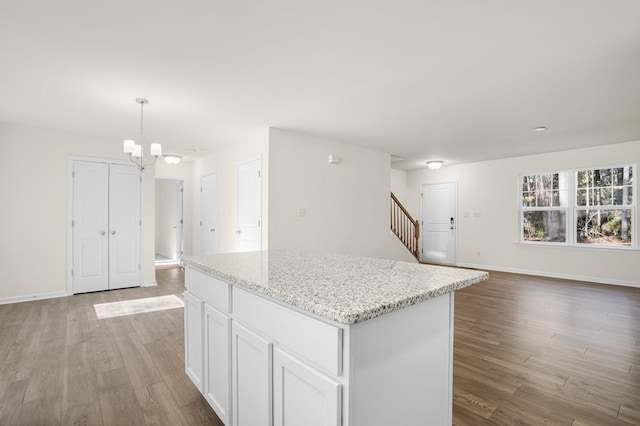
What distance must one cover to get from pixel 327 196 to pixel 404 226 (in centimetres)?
275

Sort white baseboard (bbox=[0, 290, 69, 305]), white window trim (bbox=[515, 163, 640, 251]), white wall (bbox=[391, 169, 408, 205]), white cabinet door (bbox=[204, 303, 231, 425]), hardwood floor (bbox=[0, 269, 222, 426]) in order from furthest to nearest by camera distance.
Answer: white wall (bbox=[391, 169, 408, 205]) < white window trim (bbox=[515, 163, 640, 251]) < white baseboard (bbox=[0, 290, 69, 305]) < hardwood floor (bbox=[0, 269, 222, 426]) < white cabinet door (bbox=[204, 303, 231, 425])

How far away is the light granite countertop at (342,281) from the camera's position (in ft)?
3.27

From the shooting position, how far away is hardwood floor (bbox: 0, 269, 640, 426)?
1913 millimetres

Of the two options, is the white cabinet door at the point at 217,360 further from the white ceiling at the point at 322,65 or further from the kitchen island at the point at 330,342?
the white ceiling at the point at 322,65

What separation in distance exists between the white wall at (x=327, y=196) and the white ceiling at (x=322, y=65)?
56 cm

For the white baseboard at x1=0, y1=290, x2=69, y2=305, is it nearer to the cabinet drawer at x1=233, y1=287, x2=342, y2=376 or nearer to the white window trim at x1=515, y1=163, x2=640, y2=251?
the cabinet drawer at x1=233, y1=287, x2=342, y2=376

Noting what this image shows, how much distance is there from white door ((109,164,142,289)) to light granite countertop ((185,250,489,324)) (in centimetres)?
397

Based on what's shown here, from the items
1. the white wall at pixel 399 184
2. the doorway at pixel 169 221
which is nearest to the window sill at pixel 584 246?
the white wall at pixel 399 184

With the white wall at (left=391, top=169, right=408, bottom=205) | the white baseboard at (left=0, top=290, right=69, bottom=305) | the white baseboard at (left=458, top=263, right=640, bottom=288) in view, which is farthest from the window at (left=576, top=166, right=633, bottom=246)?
the white baseboard at (left=0, top=290, right=69, bottom=305)

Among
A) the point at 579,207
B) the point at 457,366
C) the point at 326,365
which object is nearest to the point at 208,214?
the point at 457,366

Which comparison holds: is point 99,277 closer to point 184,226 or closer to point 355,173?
point 184,226

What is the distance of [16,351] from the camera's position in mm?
2754

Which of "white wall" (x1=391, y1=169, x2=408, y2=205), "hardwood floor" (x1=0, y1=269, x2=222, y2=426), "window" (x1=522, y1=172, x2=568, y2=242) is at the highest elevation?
"white wall" (x1=391, y1=169, x2=408, y2=205)

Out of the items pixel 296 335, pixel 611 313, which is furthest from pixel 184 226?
pixel 611 313
